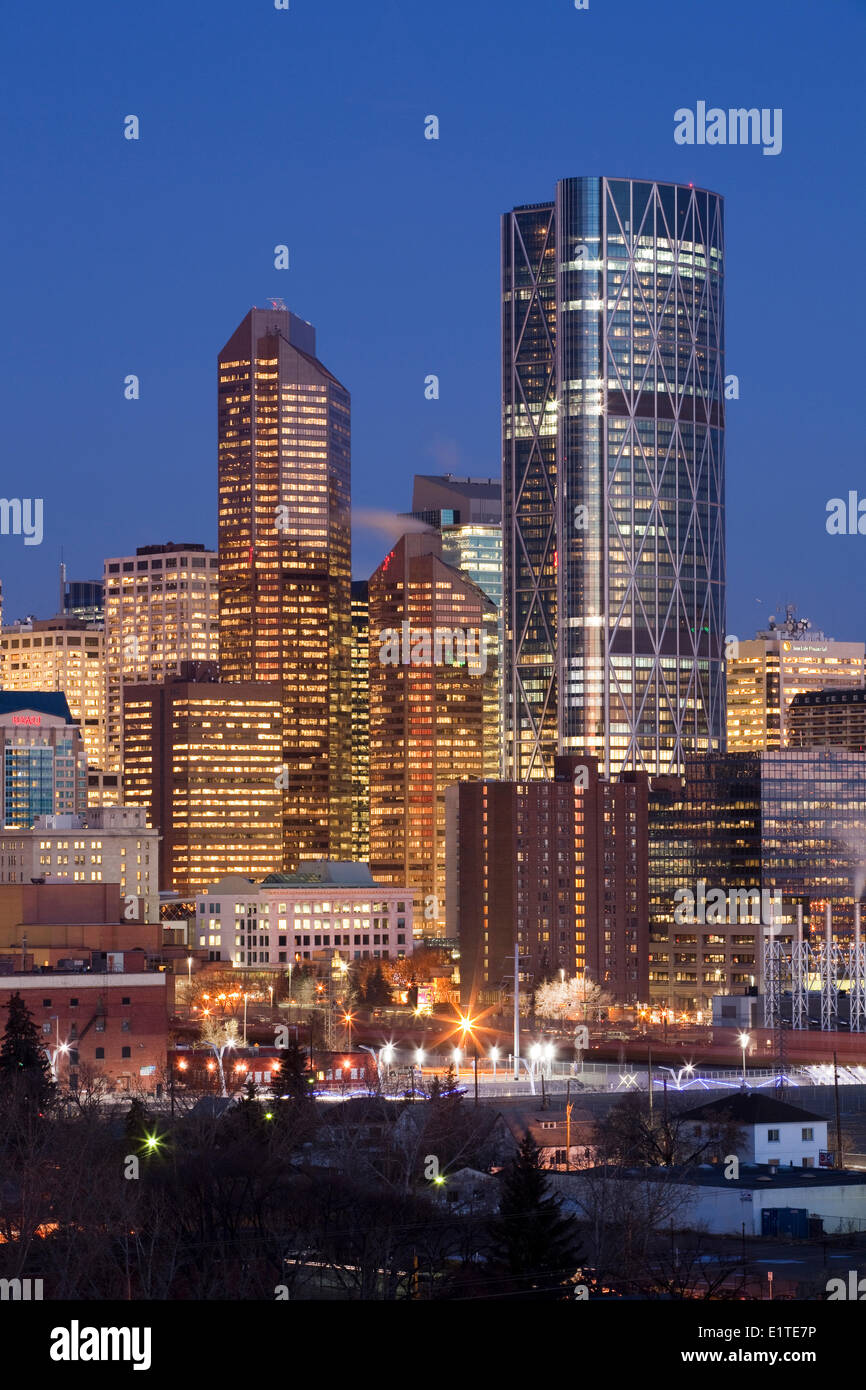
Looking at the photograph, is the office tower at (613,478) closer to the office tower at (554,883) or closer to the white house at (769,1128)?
the office tower at (554,883)

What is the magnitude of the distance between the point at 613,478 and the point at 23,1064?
12625cm

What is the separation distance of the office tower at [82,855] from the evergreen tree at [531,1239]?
143 meters

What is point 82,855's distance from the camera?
7121 inches

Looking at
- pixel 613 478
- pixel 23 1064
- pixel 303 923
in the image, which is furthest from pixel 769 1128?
pixel 613 478

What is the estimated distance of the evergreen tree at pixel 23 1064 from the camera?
49.3m

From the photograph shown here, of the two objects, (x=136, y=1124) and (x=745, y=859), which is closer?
(x=136, y=1124)

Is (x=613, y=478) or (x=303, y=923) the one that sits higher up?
(x=613, y=478)

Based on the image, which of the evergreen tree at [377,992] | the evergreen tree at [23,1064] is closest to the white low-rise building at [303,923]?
the evergreen tree at [377,992]

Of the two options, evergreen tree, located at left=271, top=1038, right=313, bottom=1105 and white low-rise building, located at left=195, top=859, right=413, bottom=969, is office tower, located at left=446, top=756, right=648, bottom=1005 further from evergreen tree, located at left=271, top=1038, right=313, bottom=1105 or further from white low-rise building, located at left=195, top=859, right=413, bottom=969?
evergreen tree, located at left=271, top=1038, right=313, bottom=1105

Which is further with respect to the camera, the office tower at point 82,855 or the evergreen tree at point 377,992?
the office tower at point 82,855

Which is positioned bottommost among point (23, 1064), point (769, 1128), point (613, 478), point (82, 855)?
point (769, 1128)

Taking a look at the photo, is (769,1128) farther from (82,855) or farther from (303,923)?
(82,855)

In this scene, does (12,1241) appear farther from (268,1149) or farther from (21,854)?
(21,854)

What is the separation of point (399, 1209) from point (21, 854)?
14856 cm
